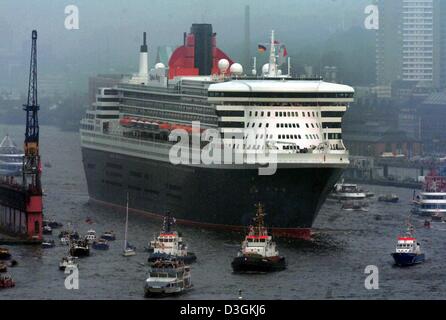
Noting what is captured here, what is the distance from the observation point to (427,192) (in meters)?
83.4

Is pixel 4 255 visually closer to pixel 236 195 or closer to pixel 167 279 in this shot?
pixel 167 279

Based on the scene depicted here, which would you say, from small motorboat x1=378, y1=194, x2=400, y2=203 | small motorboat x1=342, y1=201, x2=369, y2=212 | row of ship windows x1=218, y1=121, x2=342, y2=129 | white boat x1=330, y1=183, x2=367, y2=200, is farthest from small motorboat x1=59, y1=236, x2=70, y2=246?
small motorboat x1=378, y1=194, x2=400, y2=203

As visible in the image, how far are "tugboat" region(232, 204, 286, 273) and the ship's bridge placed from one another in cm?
873

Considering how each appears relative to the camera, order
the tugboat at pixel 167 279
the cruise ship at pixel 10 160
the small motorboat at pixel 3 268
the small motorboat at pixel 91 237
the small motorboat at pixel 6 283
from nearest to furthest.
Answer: the tugboat at pixel 167 279, the small motorboat at pixel 6 283, the small motorboat at pixel 3 268, the small motorboat at pixel 91 237, the cruise ship at pixel 10 160

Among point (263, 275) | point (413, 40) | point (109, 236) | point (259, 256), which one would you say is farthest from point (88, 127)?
point (413, 40)

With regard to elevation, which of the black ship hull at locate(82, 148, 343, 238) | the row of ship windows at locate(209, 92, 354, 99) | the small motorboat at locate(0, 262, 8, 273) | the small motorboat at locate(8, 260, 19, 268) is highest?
the row of ship windows at locate(209, 92, 354, 99)

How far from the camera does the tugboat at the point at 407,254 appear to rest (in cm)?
6056

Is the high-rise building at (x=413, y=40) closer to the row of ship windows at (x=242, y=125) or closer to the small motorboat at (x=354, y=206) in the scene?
the small motorboat at (x=354, y=206)

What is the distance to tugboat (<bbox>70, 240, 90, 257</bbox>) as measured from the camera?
6202 centimetres

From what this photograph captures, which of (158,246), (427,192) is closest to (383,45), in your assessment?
(427,192)

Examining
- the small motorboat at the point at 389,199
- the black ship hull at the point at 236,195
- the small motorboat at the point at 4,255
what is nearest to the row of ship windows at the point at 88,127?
the black ship hull at the point at 236,195

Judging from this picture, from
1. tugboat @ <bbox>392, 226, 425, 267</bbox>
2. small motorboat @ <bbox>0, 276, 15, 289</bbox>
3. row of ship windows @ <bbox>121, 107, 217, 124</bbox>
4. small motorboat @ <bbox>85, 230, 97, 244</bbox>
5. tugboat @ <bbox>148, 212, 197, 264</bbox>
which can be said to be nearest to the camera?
small motorboat @ <bbox>0, 276, 15, 289</bbox>

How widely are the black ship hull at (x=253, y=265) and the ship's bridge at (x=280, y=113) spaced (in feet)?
35.5

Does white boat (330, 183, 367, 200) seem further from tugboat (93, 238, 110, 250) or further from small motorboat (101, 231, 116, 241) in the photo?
tugboat (93, 238, 110, 250)
